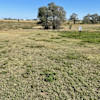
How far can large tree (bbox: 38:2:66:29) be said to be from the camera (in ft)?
73.5

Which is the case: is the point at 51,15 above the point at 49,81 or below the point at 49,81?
above

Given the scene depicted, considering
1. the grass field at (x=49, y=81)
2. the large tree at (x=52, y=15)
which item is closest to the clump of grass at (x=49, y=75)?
the grass field at (x=49, y=81)

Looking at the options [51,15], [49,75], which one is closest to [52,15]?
[51,15]

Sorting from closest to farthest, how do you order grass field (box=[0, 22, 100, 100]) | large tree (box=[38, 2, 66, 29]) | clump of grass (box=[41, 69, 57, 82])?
grass field (box=[0, 22, 100, 100]), clump of grass (box=[41, 69, 57, 82]), large tree (box=[38, 2, 66, 29])

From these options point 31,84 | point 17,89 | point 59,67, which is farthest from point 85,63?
point 17,89

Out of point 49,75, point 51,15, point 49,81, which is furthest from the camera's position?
point 51,15

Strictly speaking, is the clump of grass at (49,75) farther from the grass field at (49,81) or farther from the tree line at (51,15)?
the tree line at (51,15)

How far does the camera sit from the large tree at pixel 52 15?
22.4 metres

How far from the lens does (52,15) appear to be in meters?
22.8

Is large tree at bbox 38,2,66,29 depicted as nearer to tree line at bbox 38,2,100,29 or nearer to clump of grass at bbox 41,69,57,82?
tree line at bbox 38,2,100,29

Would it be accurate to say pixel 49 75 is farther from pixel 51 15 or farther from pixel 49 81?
pixel 51 15

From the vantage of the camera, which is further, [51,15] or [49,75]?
[51,15]

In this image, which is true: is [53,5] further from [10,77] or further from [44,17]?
[10,77]

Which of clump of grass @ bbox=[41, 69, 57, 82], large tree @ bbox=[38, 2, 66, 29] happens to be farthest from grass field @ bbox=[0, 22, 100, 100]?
large tree @ bbox=[38, 2, 66, 29]
